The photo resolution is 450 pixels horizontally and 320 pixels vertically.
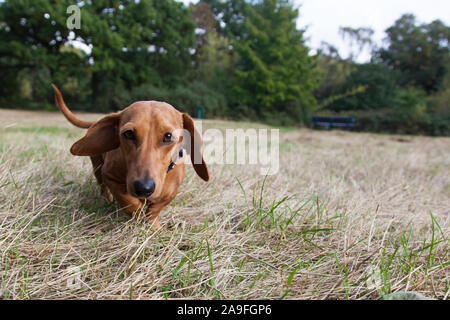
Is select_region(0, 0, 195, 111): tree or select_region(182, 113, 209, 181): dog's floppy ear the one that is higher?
select_region(0, 0, 195, 111): tree

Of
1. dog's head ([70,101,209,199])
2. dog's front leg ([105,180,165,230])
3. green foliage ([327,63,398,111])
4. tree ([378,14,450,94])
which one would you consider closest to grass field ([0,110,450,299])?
dog's front leg ([105,180,165,230])

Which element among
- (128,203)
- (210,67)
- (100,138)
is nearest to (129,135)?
(100,138)

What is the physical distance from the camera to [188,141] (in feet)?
6.64

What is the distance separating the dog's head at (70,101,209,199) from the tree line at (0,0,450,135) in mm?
13617

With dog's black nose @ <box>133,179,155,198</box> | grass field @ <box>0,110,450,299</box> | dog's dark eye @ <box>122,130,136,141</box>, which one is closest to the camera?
grass field @ <box>0,110,450,299</box>

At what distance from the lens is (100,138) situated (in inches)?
69.6

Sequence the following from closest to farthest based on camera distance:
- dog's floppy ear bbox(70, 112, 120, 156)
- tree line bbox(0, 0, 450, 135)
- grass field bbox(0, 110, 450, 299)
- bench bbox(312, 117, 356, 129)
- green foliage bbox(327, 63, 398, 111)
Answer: grass field bbox(0, 110, 450, 299), dog's floppy ear bbox(70, 112, 120, 156), tree line bbox(0, 0, 450, 135), bench bbox(312, 117, 356, 129), green foliage bbox(327, 63, 398, 111)

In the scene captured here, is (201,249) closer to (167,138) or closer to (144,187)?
(144,187)

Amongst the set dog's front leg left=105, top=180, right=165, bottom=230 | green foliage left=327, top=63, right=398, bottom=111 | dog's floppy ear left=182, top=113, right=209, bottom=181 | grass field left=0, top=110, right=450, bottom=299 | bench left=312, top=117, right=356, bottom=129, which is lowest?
grass field left=0, top=110, right=450, bottom=299

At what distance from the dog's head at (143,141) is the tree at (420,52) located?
74.6ft

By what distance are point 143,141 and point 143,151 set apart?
0.06 metres

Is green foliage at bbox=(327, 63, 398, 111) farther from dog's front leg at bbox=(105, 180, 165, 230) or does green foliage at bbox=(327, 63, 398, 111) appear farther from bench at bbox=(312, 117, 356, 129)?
dog's front leg at bbox=(105, 180, 165, 230)

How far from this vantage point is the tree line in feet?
51.2
